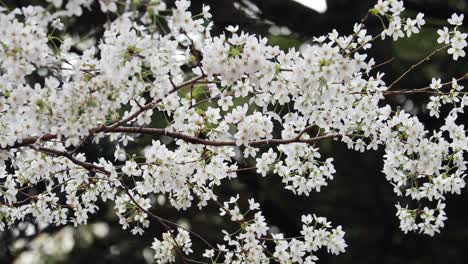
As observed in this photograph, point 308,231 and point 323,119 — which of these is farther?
A: point 308,231

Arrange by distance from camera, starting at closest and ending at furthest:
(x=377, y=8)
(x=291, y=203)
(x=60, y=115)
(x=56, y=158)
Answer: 1. (x=60, y=115)
2. (x=377, y=8)
3. (x=56, y=158)
4. (x=291, y=203)

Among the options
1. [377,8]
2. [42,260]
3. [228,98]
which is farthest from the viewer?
[42,260]

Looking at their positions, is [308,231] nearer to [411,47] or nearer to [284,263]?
[284,263]

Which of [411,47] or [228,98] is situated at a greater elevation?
[411,47]

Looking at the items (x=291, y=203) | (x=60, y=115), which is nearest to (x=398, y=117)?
(x=60, y=115)

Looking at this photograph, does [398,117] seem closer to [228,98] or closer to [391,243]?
[228,98]

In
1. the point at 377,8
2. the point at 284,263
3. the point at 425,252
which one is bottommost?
the point at 284,263

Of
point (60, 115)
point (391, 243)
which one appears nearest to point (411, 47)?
point (391, 243)
